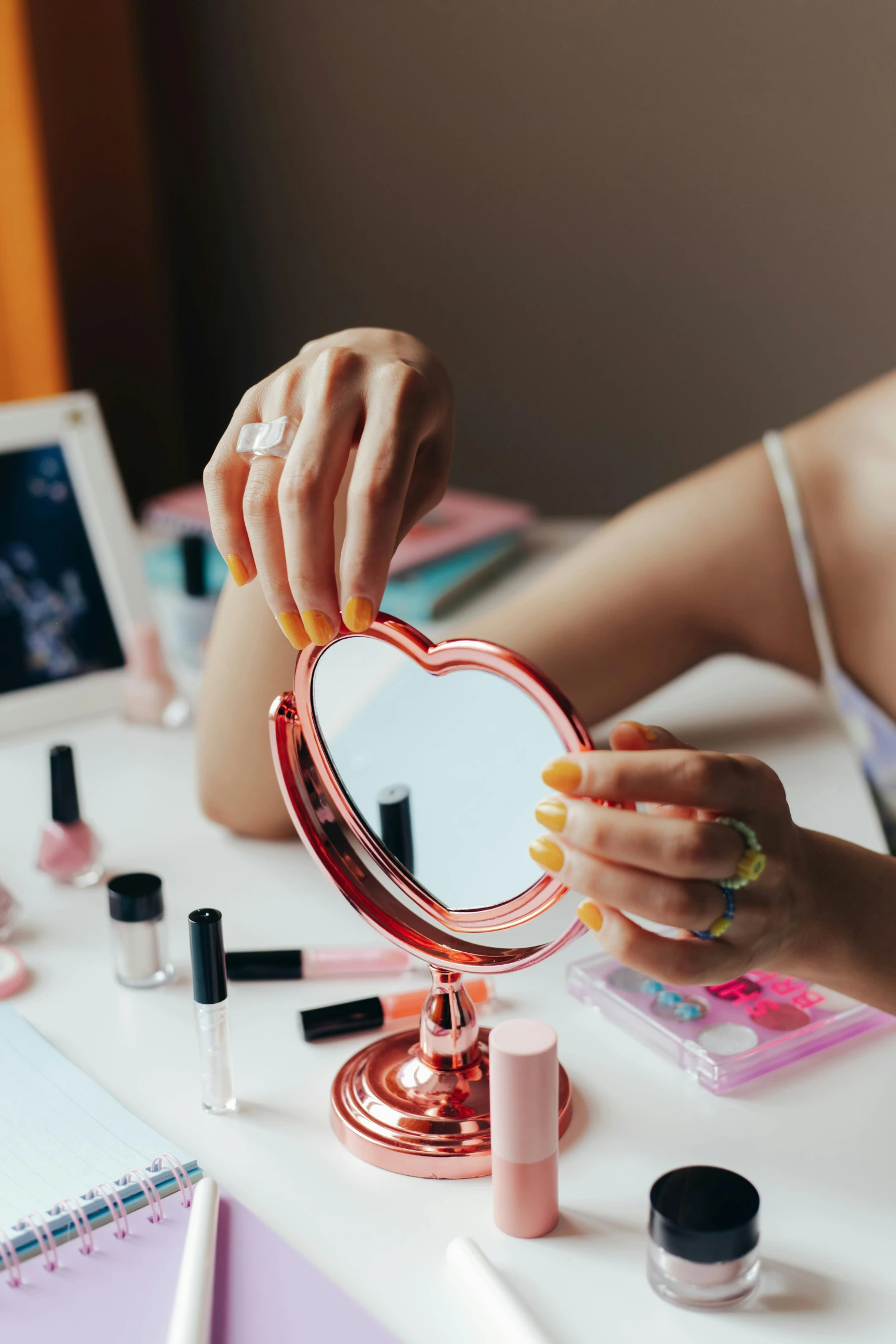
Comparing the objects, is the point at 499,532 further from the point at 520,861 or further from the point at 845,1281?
the point at 845,1281

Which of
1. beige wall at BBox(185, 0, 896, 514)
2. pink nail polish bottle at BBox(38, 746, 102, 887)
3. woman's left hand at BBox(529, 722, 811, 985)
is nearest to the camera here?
woman's left hand at BBox(529, 722, 811, 985)

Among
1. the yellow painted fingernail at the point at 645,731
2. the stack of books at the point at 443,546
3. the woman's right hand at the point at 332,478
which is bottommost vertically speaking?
the stack of books at the point at 443,546

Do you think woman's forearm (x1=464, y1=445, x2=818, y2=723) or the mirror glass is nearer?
the mirror glass

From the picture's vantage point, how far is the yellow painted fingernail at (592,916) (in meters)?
0.48

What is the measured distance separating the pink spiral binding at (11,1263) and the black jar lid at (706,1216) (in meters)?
0.24

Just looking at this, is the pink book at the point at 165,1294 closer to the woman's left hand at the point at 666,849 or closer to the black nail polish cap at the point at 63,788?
the woman's left hand at the point at 666,849

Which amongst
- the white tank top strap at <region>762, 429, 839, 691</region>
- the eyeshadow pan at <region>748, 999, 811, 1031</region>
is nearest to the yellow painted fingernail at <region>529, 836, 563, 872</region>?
the eyeshadow pan at <region>748, 999, 811, 1031</region>

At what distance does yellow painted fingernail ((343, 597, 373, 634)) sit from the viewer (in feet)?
1.80

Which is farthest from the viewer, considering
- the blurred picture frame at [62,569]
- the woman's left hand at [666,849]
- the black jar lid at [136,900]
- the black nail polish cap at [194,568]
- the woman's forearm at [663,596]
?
the black nail polish cap at [194,568]

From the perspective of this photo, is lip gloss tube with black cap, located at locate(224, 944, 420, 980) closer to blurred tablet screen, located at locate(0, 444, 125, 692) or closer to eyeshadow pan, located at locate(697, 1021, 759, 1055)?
eyeshadow pan, located at locate(697, 1021, 759, 1055)

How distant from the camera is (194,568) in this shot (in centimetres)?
119

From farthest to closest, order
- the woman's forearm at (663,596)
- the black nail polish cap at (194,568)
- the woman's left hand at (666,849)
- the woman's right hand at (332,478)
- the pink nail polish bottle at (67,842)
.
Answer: the black nail polish cap at (194,568)
the woman's forearm at (663,596)
the pink nail polish bottle at (67,842)
the woman's right hand at (332,478)
the woman's left hand at (666,849)

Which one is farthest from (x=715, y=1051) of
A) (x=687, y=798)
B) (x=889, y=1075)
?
(x=687, y=798)

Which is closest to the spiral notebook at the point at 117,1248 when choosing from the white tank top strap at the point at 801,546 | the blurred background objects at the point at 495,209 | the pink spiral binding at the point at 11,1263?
the pink spiral binding at the point at 11,1263
